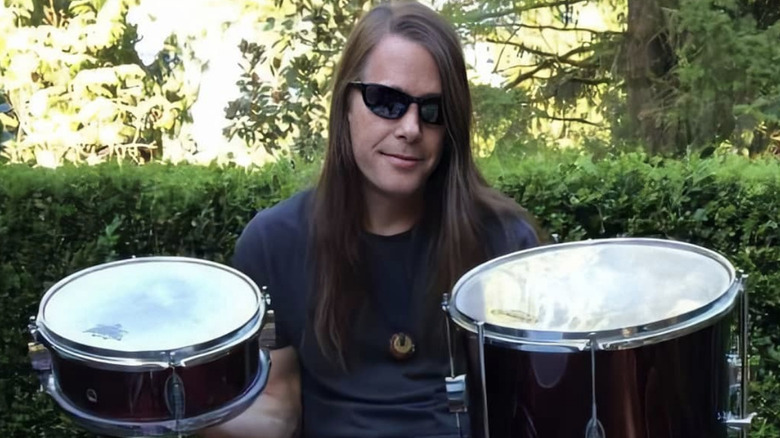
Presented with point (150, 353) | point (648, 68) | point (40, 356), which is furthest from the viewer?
point (648, 68)

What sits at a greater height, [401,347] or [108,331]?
[108,331]

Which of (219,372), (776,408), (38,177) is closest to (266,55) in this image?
(38,177)

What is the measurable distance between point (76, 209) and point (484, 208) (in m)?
1.51

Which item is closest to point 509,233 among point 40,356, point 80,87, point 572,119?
point 40,356

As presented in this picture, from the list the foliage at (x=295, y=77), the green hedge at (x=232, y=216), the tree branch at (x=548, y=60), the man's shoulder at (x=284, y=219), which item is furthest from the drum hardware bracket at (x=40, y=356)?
the tree branch at (x=548, y=60)

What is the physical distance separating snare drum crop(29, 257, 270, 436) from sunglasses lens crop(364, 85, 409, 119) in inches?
15.7

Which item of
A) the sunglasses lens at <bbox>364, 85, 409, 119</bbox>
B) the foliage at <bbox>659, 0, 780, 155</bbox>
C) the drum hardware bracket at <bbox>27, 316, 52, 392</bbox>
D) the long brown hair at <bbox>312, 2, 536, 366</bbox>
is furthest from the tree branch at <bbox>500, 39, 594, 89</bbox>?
the drum hardware bracket at <bbox>27, 316, 52, 392</bbox>

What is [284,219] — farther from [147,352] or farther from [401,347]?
[147,352]

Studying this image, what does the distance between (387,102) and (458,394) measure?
57cm

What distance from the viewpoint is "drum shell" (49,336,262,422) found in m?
1.33

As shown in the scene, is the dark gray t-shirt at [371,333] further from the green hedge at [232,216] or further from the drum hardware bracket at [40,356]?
the green hedge at [232,216]

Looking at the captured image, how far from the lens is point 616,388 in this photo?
1224 mm

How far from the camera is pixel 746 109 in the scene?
419cm

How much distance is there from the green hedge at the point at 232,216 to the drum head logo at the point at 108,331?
1.28m
